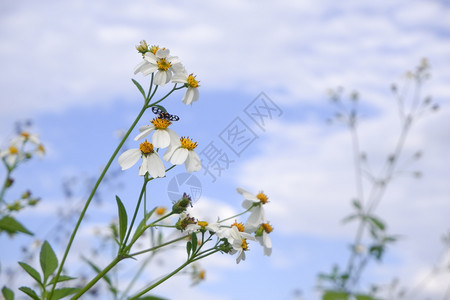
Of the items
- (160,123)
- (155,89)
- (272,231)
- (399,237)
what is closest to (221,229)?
(272,231)

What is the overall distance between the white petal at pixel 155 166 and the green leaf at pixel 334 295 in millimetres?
3322

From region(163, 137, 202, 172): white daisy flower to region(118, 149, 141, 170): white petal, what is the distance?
0.12 m

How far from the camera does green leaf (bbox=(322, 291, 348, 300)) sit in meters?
4.59

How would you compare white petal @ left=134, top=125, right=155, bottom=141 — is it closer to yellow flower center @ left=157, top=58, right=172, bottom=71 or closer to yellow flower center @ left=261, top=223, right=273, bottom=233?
yellow flower center @ left=157, top=58, right=172, bottom=71

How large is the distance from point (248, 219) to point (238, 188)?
5.2 inches

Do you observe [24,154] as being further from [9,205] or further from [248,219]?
[248,219]

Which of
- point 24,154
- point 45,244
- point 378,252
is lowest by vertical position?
point 45,244

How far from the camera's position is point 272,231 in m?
2.01

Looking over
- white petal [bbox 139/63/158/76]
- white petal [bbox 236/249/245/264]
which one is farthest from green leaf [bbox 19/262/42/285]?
white petal [bbox 139/63/158/76]

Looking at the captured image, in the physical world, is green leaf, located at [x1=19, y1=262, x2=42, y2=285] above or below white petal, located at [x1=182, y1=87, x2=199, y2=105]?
below

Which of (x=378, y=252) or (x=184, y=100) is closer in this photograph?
(x=184, y=100)

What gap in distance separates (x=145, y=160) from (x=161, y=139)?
97 millimetres

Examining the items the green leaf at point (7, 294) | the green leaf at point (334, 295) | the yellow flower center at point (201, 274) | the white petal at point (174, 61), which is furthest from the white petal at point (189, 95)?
the green leaf at point (334, 295)

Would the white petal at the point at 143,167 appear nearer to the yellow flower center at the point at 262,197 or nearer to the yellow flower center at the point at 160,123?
the yellow flower center at the point at 160,123
